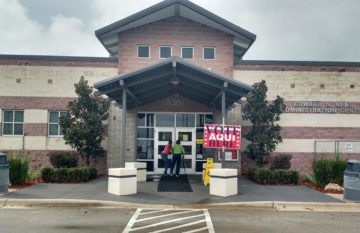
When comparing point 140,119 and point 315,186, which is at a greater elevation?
point 140,119

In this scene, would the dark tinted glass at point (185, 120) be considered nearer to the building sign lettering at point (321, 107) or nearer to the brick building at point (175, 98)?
the brick building at point (175, 98)

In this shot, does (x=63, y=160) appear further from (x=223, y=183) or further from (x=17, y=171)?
(x=223, y=183)

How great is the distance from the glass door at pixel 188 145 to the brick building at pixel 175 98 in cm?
6

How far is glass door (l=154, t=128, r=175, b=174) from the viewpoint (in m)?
19.5

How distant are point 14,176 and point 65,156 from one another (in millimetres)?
3121

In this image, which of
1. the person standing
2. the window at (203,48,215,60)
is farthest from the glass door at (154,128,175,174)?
the window at (203,48,215,60)

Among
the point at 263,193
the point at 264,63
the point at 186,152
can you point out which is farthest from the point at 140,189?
the point at 264,63

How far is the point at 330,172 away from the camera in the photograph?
14812mm

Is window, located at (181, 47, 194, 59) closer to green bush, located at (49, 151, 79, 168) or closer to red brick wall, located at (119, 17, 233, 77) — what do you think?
red brick wall, located at (119, 17, 233, 77)

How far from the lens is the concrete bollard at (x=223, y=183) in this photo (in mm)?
11922

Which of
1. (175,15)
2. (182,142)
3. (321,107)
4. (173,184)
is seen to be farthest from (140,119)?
(321,107)

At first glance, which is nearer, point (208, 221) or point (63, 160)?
point (208, 221)

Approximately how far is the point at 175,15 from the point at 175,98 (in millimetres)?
4826

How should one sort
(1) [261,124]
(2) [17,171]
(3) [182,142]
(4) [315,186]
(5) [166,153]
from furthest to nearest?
(3) [182,142] → (1) [261,124] → (5) [166,153] → (4) [315,186] → (2) [17,171]
